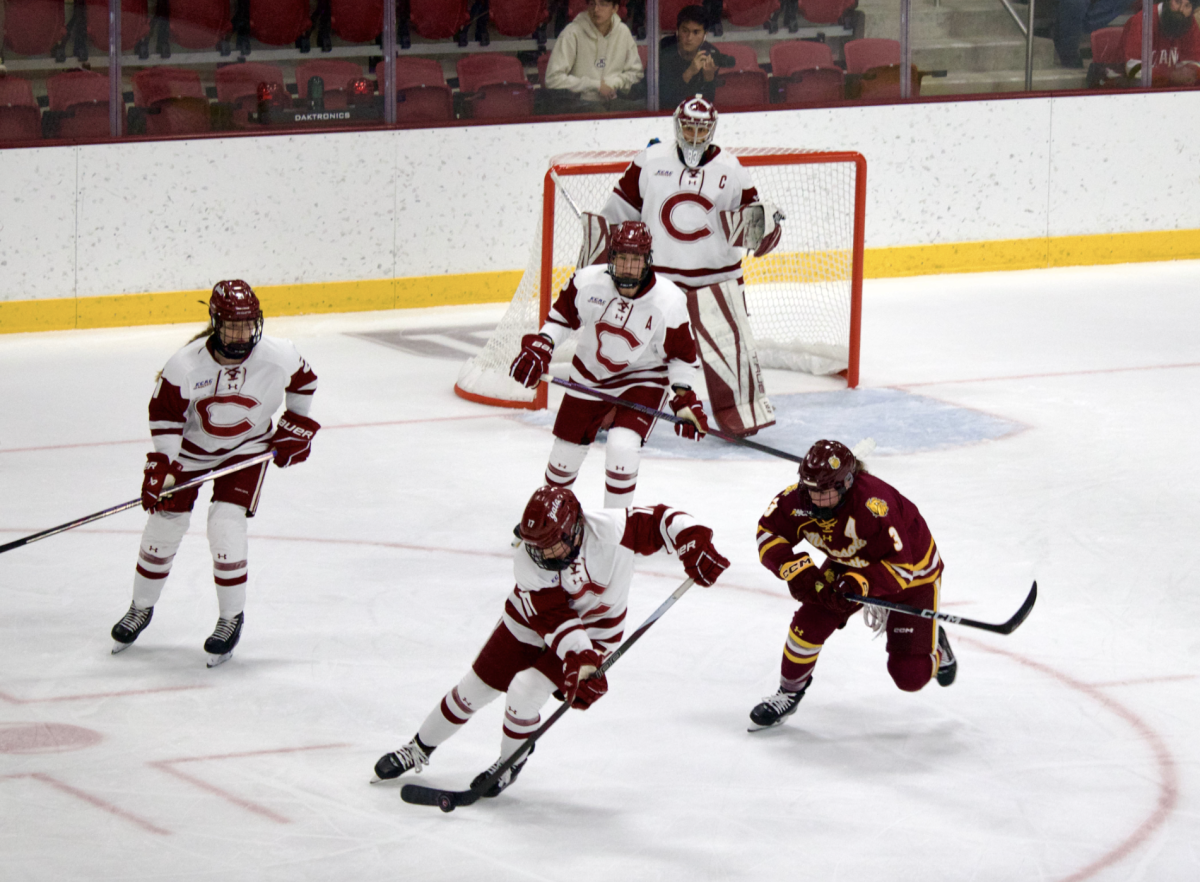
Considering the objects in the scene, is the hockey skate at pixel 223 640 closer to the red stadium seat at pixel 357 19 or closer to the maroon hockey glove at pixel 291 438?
the maroon hockey glove at pixel 291 438

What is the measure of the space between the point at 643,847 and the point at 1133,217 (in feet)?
27.4

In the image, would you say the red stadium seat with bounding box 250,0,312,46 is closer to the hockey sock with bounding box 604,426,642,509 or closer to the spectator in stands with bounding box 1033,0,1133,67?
the spectator in stands with bounding box 1033,0,1133,67

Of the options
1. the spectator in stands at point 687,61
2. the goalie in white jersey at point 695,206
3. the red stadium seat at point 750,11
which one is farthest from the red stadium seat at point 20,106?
the red stadium seat at point 750,11

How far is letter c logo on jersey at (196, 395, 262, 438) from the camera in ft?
13.0

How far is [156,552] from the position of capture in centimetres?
411

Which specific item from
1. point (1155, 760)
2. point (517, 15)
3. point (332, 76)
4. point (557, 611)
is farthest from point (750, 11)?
point (557, 611)

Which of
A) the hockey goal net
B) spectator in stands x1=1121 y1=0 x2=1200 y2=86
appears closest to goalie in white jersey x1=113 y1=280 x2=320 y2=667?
the hockey goal net

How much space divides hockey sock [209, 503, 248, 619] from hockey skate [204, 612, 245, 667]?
18 mm

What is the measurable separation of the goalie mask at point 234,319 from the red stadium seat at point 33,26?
5.06 meters

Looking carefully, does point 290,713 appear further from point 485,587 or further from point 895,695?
point 895,695

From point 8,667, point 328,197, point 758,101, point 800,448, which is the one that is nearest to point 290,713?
point 8,667

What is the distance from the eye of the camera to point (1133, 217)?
10.5 metres

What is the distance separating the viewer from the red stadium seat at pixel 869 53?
9898 mm

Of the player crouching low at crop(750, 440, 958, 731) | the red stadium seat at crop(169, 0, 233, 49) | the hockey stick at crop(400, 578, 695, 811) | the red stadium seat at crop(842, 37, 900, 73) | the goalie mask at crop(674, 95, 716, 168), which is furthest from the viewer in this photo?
the red stadium seat at crop(842, 37, 900, 73)
